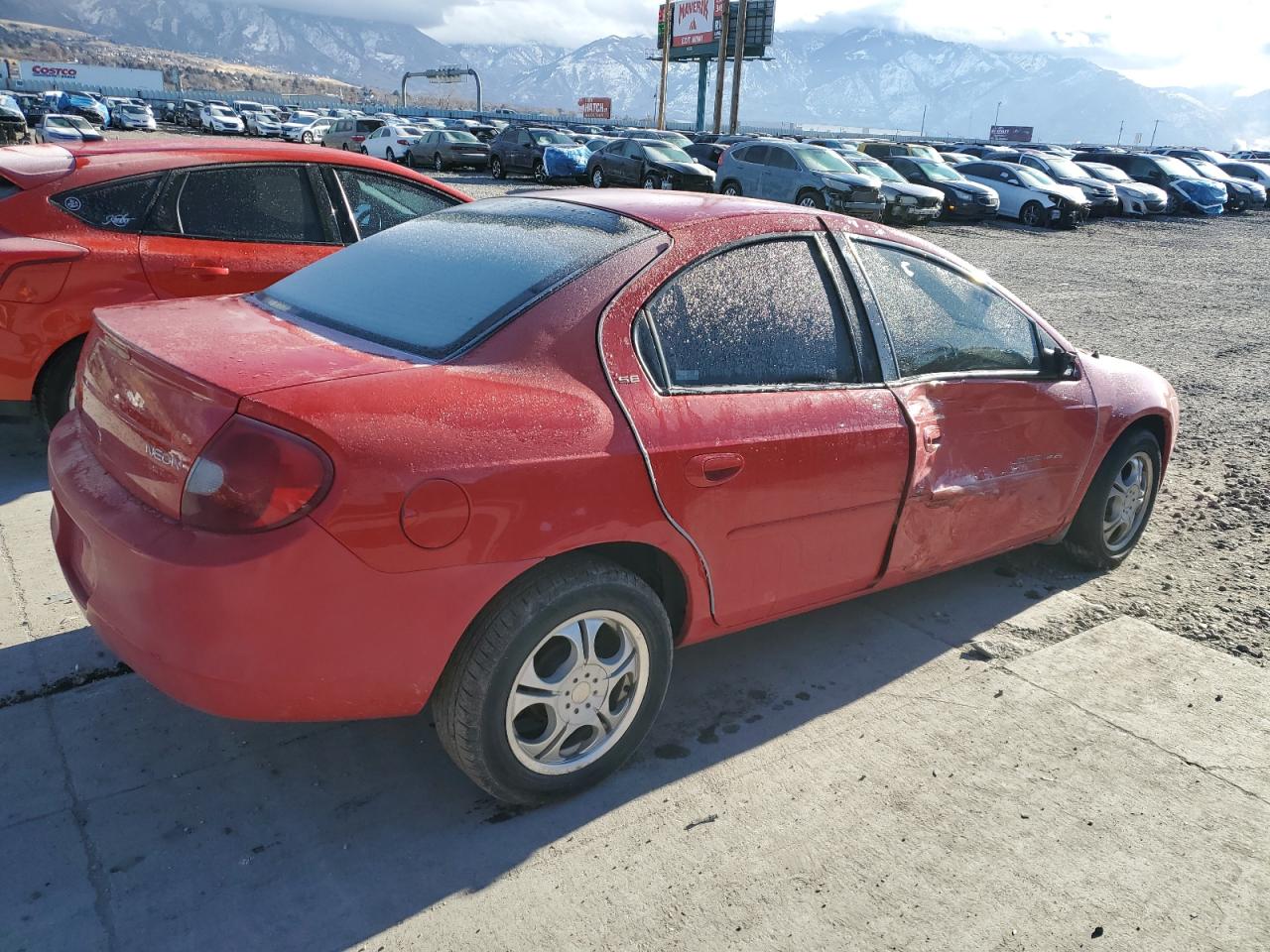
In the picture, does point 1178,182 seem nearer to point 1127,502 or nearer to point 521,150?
point 521,150

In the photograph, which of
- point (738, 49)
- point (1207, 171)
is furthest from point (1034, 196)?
point (738, 49)

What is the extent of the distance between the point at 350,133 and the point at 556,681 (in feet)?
133

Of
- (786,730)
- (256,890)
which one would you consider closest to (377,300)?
(256,890)

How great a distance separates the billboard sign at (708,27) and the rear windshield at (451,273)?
245 ft

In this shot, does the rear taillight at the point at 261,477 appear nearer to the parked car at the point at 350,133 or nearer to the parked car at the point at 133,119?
the parked car at the point at 350,133

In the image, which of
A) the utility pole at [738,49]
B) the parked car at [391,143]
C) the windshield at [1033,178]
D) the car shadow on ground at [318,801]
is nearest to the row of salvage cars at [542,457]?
the car shadow on ground at [318,801]

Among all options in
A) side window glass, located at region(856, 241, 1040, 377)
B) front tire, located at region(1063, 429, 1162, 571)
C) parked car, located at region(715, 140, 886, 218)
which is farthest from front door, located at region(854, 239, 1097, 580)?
parked car, located at region(715, 140, 886, 218)

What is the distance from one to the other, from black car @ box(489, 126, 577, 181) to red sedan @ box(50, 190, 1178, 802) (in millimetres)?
26856

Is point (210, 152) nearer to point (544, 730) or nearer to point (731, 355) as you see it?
point (731, 355)

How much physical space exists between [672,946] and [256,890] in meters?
1.00

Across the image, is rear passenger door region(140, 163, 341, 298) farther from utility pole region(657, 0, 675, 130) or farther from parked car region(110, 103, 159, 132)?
utility pole region(657, 0, 675, 130)

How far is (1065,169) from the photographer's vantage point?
27.6m

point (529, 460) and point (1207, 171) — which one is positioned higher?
point (1207, 171)

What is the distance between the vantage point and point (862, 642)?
3.75 metres
